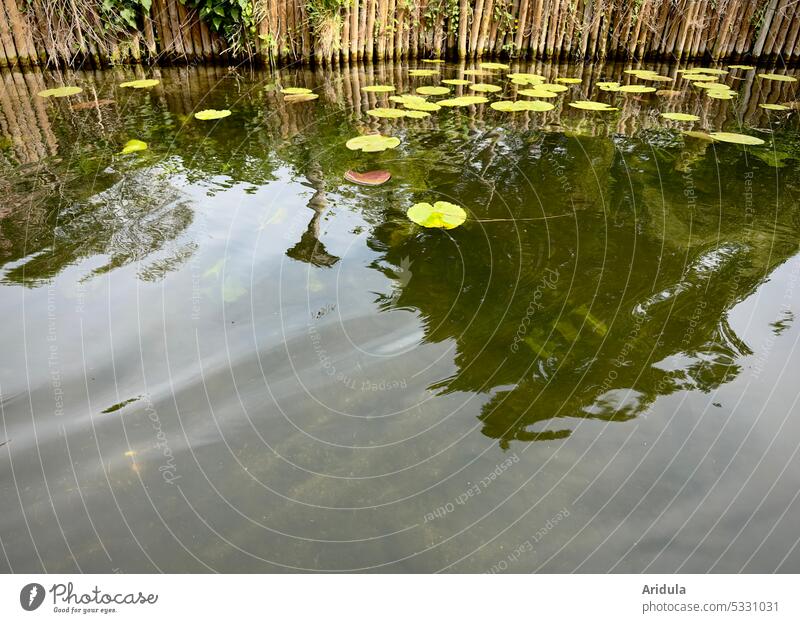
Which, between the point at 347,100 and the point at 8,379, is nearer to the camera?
the point at 8,379

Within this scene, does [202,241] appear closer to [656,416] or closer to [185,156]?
[185,156]

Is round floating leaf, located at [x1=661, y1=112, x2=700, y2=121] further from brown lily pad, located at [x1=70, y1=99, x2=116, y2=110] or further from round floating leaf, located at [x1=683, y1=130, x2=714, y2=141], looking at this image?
brown lily pad, located at [x1=70, y1=99, x2=116, y2=110]

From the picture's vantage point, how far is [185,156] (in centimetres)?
480

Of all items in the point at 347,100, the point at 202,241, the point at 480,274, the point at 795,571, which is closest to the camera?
the point at 795,571

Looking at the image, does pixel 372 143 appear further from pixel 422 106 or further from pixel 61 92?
pixel 61 92

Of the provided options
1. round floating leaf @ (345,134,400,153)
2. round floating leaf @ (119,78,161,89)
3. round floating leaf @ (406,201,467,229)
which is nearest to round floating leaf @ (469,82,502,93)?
round floating leaf @ (345,134,400,153)

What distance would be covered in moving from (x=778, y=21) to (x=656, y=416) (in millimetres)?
10448

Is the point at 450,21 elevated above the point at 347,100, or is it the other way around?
the point at 450,21

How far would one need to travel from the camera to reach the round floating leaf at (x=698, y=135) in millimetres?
5539

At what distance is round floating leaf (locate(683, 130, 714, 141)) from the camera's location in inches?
218

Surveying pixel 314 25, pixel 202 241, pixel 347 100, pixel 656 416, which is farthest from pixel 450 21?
pixel 656 416
